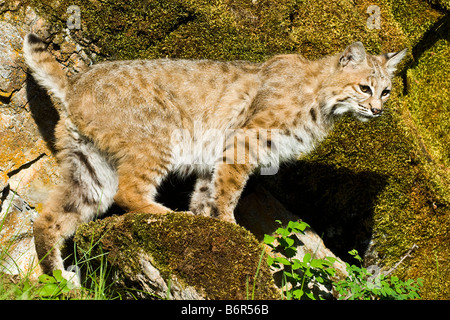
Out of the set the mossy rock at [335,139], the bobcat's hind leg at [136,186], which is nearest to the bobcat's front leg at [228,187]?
the bobcat's hind leg at [136,186]

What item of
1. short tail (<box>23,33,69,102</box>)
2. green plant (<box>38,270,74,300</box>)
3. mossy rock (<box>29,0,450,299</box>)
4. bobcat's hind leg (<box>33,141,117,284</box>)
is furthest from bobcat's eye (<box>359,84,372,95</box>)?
green plant (<box>38,270,74,300</box>)

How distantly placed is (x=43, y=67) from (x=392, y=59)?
9.83 ft

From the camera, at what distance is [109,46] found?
14.9ft

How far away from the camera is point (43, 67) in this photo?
392cm

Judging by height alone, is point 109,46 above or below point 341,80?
above

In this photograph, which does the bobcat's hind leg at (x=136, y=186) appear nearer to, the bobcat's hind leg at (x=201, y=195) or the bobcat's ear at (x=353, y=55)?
the bobcat's hind leg at (x=201, y=195)

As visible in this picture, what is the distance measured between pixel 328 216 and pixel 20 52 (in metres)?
3.23

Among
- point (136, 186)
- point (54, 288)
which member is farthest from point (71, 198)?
point (54, 288)

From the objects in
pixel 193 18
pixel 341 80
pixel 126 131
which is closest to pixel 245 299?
pixel 126 131

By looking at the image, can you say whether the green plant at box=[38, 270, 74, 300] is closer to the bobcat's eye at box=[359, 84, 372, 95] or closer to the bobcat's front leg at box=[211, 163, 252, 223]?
the bobcat's front leg at box=[211, 163, 252, 223]

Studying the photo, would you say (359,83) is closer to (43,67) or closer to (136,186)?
(136,186)

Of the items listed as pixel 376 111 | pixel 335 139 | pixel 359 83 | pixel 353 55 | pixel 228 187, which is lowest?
pixel 335 139

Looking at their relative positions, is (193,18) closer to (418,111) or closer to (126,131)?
→ (126,131)

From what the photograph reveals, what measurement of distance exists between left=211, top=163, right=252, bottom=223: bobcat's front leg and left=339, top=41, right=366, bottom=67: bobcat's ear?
1.26 meters
